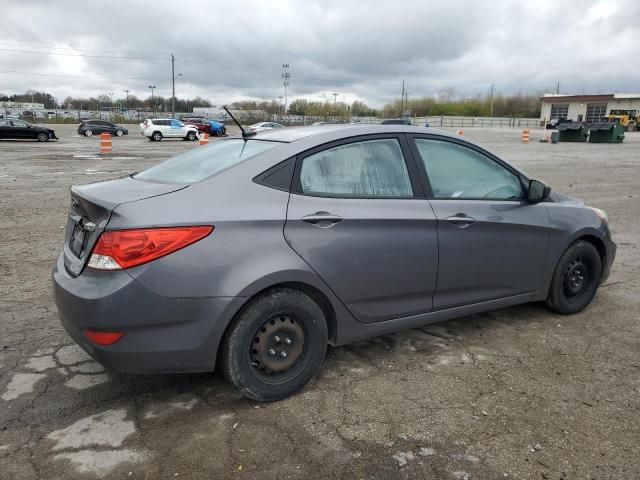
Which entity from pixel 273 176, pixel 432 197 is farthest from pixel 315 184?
pixel 432 197

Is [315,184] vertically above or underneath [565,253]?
above

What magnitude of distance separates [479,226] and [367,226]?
0.96m

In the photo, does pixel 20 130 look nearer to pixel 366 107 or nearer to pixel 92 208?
pixel 92 208

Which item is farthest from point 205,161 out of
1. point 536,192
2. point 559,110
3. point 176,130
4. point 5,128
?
point 559,110

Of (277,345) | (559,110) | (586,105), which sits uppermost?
(586,105)

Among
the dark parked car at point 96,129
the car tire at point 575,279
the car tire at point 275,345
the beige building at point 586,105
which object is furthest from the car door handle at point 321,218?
the beige building at point 586,105

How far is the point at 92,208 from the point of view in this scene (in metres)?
2.89

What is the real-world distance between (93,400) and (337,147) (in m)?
2.13

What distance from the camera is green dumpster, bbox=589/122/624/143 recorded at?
35438mm

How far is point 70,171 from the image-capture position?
15.6 m

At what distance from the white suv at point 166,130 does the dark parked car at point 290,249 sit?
115 feet

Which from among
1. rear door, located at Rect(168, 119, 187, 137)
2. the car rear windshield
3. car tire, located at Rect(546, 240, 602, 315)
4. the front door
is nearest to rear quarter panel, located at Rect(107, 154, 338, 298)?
the car rear windshield

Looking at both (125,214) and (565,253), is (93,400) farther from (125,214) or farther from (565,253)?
(565,253)

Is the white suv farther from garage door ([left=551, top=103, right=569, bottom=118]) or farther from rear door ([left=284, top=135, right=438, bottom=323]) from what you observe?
garage door ([left=551, top=103, right=569, bottom=118])
